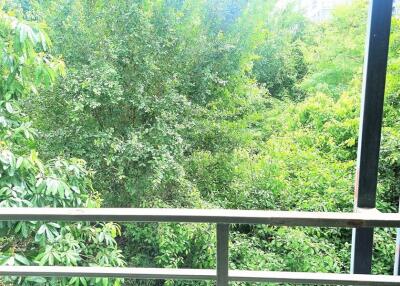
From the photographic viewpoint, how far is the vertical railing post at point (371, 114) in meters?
1.32

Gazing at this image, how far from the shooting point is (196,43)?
375 cm

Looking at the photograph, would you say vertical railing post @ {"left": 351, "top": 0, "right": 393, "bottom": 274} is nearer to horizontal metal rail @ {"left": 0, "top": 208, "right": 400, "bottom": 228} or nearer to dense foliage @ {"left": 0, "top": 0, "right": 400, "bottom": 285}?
horizontal metal rail @ {"left": 0, "top": 208, "right": 400, "bottom": 228}

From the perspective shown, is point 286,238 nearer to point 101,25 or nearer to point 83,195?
point 83,195

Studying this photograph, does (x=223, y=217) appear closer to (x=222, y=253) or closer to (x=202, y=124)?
(x=222, y=253)

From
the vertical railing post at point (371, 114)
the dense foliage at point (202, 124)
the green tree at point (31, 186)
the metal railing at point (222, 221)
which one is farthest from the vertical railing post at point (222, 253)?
the dense foliage at point (202, 124)

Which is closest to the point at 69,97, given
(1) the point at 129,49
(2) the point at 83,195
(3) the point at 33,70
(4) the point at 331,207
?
(1) the point at 129,49

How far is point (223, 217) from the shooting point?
105 centimetres

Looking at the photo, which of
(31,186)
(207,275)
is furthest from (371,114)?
(31,186)

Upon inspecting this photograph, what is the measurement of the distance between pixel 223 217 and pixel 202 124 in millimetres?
2778

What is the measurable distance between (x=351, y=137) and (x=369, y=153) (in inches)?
95.5

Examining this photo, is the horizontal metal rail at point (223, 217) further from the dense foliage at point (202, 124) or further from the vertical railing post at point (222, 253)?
the dense foliage at point (202, 124)

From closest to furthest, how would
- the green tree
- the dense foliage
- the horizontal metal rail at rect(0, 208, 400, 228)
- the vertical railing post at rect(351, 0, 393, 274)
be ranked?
the horizontal metal rail at rect(0, 208, 400, 228) → the vertical railing post at rect(351, 0, 393, 274) → the green tree → the dense foliage

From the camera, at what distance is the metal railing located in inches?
41.2

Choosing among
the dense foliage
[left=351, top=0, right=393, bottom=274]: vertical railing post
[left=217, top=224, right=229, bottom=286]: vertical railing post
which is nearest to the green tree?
the dense foliage
